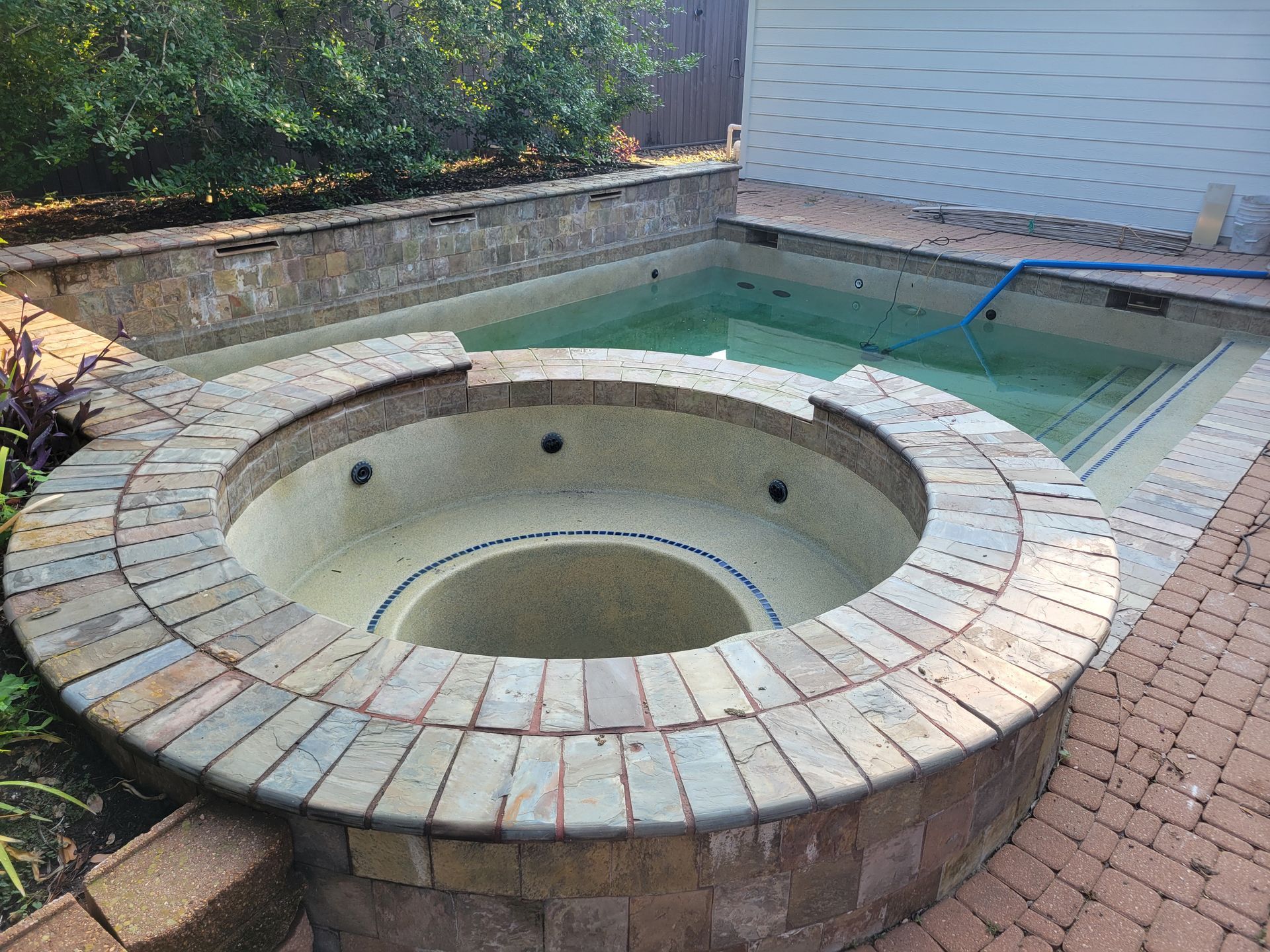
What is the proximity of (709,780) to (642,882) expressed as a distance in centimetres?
24

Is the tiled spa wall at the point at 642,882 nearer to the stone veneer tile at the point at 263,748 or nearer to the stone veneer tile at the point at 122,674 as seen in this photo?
the stone veneer tile at the point at 263,748

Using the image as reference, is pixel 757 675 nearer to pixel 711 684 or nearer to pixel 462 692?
pixel 711 684

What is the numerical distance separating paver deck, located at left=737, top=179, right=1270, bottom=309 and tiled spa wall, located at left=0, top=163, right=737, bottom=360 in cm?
131

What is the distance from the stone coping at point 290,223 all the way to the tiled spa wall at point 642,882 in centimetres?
438

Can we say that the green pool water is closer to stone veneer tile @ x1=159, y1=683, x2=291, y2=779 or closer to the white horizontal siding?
the white horizontal siding

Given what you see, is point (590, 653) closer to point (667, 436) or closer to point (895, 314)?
point (667, 436)

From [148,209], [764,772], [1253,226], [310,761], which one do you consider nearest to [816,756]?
[764,772]

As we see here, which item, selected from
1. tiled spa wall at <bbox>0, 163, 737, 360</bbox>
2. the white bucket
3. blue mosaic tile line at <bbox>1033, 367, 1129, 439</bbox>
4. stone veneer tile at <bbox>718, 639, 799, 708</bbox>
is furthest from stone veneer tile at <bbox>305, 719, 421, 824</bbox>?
the white bucket

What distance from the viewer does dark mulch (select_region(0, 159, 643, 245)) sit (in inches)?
231

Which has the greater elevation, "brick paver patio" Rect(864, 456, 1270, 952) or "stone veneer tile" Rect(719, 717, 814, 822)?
"stone veneer tile" Rect(719, 717, 814, 822)

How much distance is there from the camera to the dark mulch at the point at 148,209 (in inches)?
231

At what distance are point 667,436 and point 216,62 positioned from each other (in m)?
4.49

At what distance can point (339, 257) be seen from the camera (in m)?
6.13

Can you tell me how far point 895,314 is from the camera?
7.74 metres
